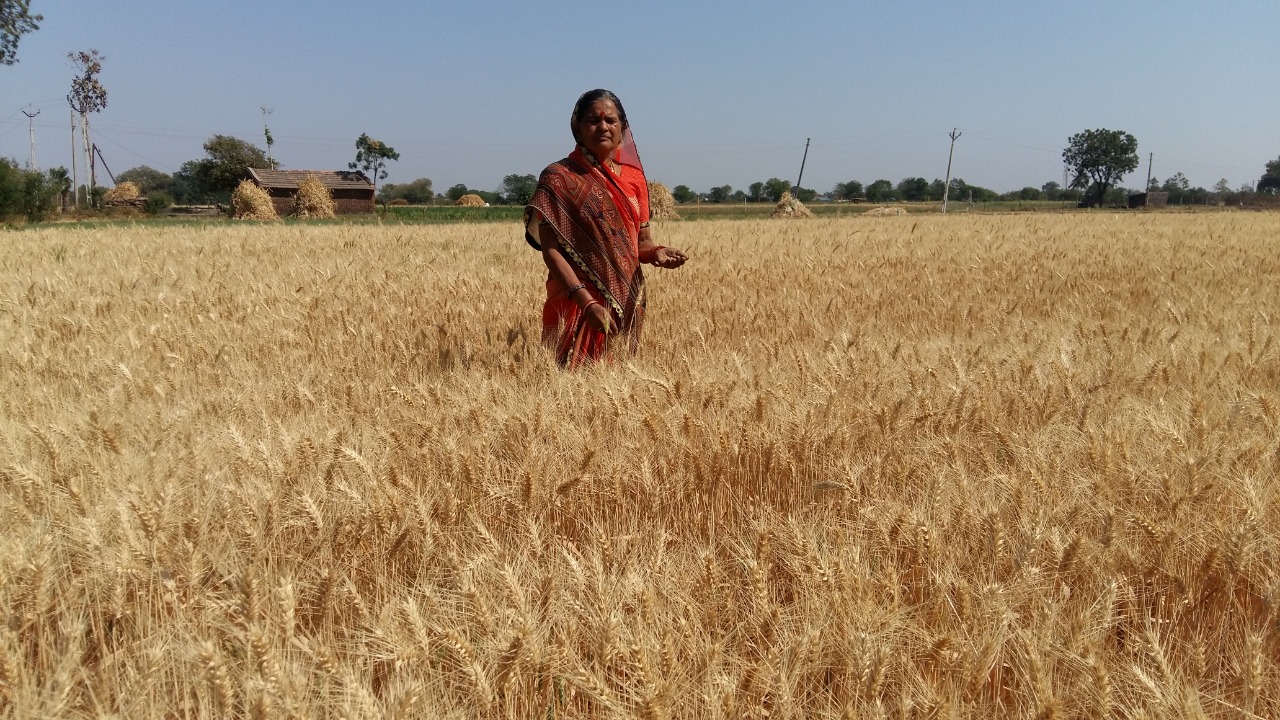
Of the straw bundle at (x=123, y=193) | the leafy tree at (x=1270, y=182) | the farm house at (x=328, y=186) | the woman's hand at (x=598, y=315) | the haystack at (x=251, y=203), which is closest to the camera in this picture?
the woman's hand at (x=598, y=315)

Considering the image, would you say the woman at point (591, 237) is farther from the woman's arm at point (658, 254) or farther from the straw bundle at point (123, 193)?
the straw bundle at point (123, 193)

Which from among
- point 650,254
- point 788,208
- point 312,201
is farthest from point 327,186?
point 650,254

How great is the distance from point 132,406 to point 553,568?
5.73ft

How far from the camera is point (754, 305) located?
4875 mm

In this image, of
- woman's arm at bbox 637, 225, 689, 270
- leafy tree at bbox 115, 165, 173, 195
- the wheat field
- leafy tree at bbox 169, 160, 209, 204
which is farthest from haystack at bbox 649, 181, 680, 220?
leafy tree at bbox 115, 165, 173, 195

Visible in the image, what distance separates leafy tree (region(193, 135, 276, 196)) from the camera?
175 feet

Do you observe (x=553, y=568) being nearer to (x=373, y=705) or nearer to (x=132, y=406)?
(x=373, y=705)

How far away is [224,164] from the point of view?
53.1 meters

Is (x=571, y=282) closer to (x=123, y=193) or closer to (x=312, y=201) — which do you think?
(x=312, y=201)

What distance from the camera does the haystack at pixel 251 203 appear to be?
106ft

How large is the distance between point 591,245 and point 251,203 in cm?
3430

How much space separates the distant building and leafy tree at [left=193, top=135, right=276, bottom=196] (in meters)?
18.0

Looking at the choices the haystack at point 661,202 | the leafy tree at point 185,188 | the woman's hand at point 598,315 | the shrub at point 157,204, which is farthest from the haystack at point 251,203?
the leafy tree at point 185,188

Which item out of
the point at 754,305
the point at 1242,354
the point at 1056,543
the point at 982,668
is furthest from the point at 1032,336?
the point at 982,668
